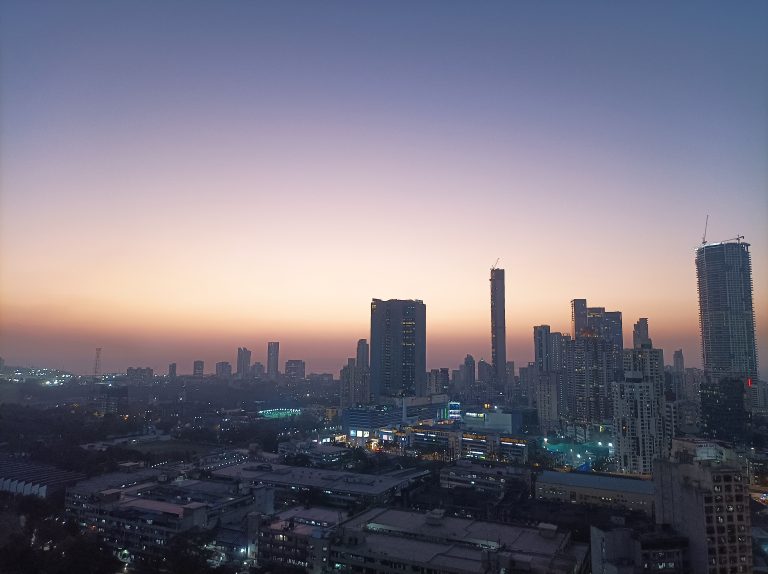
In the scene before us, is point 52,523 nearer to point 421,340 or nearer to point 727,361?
point 421,340

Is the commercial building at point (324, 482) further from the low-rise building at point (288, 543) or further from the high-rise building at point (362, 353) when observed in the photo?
the high-rise building at point (362, 353)

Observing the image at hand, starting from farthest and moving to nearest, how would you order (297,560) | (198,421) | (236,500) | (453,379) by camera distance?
(453,379)
(198,421)
(236,500)
(297,560)

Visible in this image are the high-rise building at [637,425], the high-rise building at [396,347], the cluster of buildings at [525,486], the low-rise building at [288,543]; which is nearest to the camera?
the cluster of buildings at [525,486]

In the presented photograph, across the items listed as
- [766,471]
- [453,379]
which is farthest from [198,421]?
[453,379]

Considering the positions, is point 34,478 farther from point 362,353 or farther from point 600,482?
point 362,353

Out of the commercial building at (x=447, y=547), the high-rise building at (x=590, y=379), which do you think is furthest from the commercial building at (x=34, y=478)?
the high-rise building at (x=590, y=379)
